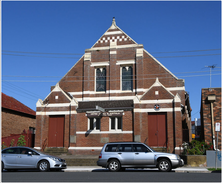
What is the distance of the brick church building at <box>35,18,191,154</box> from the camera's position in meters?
24.7

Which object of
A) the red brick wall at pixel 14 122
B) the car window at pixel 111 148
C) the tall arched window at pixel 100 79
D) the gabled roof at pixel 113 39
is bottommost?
the car window at pixel 111 148

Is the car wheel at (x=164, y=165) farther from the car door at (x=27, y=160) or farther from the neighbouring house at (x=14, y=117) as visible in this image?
the neighbouring house at (x=14, y=117)

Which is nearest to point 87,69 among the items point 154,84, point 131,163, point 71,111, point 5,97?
point 71,111

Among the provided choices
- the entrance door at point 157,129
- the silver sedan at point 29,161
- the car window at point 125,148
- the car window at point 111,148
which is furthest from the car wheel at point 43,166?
the entrance door at point 157,129

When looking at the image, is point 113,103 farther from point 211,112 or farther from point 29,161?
point 29,161

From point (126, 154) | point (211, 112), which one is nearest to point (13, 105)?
point (126, 154)

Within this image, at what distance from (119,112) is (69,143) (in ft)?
18.7

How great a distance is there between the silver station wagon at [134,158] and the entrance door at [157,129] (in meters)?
9.01

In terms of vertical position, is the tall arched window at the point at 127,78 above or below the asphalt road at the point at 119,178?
above

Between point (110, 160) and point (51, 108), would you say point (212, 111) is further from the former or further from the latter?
point (51, 108)

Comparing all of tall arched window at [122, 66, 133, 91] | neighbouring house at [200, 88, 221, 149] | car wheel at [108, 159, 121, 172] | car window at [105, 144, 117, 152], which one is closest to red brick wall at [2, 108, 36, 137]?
tall arched window at [122, 66, 133, 91]

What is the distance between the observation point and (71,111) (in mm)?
26391

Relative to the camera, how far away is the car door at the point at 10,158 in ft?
53.4

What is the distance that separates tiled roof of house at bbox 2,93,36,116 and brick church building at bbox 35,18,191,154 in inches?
289
